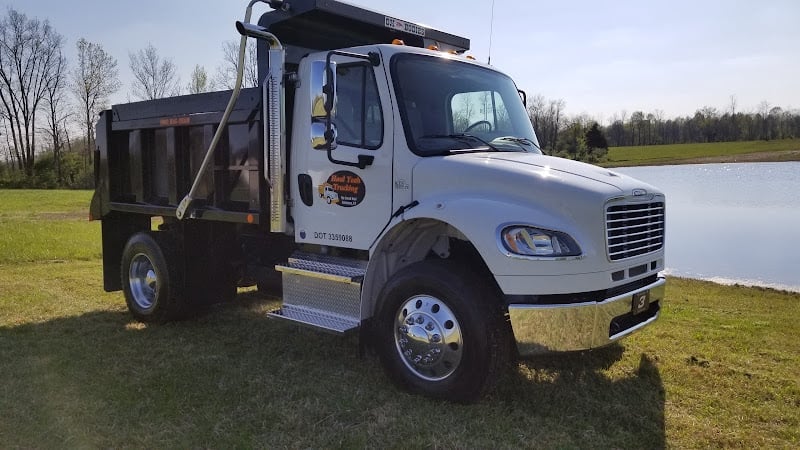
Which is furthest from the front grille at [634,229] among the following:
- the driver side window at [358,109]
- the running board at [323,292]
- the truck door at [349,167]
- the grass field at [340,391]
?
the running board at [323,292]

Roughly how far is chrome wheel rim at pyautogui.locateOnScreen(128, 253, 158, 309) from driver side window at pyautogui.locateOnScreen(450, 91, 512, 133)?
4.24m

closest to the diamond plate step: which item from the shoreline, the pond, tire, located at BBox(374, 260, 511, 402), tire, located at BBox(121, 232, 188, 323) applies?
tire, located at BBox(374, 260, 511, 402)

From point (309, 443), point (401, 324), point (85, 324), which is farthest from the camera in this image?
point (85, 324)

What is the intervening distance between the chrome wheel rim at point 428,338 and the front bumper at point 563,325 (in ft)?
1.49

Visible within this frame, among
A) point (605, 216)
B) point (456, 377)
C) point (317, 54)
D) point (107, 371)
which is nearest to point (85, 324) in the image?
point (107, 371)

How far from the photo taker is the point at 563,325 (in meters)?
4.04

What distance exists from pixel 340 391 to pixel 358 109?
Answer: 229cm

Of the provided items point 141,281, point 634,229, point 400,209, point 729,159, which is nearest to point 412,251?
point 400,209

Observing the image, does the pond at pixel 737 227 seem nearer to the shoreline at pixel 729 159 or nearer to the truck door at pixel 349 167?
the truck door at pixel 349 167

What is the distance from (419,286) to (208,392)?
1.92 m

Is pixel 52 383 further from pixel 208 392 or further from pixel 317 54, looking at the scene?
pixel 317 54

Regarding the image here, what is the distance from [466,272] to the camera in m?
4.42

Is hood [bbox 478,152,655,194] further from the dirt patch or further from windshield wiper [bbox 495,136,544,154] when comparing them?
the dirt patch

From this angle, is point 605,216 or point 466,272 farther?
point 466,272
